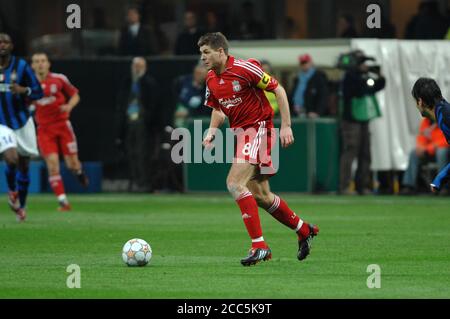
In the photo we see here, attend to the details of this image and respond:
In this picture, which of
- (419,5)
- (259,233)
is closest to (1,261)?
(259,233)

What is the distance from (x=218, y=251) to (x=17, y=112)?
5.54 meters

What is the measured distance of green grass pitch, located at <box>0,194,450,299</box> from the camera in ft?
33.9

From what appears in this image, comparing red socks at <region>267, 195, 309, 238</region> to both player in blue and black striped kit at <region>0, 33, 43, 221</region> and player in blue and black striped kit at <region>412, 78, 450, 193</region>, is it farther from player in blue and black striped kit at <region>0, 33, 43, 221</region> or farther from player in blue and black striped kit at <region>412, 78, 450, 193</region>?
player in blue and black striped kit at <region>0, 33, 43, 221</region>

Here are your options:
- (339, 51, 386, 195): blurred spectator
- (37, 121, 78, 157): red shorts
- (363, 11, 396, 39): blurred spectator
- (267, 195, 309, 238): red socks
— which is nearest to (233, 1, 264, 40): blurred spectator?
(363, 11, 396, 39): blurred spectator

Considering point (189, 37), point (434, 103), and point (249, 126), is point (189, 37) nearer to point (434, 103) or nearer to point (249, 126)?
point (249, 126)

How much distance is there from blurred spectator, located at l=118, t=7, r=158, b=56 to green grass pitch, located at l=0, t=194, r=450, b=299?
16.2 ft

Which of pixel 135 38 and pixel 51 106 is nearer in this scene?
pixel 51 106

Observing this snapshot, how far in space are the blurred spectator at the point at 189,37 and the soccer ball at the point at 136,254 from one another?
46.1 ft

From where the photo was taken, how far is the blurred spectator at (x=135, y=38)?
2588 centimetres

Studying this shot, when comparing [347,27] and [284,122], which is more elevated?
[347,27]

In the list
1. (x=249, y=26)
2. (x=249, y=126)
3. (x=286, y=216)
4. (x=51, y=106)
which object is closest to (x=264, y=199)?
(x=286, y=216)

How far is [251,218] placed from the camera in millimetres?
12141

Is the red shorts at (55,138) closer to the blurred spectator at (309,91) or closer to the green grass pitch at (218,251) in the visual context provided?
the green grass pitch at (218,251)

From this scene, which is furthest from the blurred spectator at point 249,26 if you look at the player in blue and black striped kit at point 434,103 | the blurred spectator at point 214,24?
the player in blue and black striped kit at point 434,103
